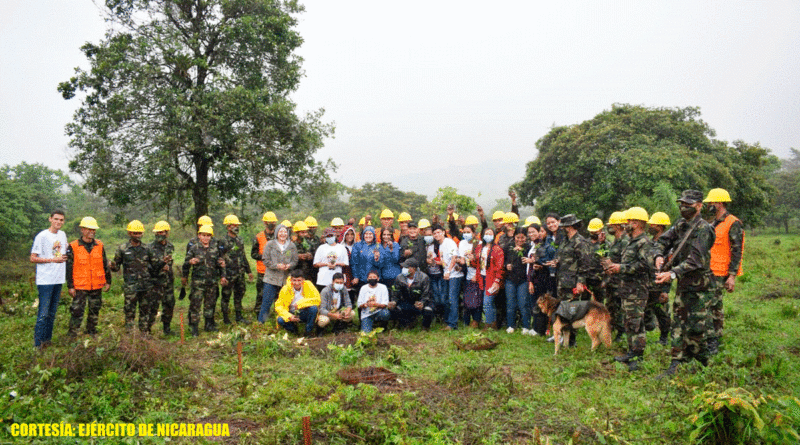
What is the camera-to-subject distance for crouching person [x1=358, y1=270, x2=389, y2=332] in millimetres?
8109

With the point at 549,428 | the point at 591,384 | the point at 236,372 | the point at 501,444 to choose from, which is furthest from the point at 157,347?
the point at 591,384

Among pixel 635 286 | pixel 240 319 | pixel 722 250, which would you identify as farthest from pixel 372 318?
pixel 722 250

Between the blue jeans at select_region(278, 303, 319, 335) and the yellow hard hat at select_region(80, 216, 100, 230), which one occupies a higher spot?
the yellow hard hat at select_region(80, 216, 100, 230)

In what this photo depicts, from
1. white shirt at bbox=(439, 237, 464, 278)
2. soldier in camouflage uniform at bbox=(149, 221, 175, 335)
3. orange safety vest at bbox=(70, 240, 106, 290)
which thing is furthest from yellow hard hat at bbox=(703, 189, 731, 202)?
orange safety vest at bbox=(70, 240, 106, 290)

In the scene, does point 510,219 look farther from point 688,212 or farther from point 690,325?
point 690,325

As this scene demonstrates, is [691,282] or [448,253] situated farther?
[448,253]

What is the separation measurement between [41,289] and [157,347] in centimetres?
274

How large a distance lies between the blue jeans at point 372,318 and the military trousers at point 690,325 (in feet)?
14.9

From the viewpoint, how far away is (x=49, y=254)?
667cm

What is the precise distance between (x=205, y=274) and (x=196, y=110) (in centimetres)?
611

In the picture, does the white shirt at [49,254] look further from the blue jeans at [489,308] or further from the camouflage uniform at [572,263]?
the camouflage uniform at [572,263]

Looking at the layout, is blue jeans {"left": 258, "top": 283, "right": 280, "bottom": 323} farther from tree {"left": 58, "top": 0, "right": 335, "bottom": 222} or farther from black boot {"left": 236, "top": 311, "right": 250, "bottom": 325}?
tree {"left": 58, "top": 0, "right": 335, "bottom": 222}

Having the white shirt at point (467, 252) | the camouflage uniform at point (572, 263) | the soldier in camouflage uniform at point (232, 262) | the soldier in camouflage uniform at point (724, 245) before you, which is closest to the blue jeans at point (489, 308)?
the white shirt at point (467, 252)

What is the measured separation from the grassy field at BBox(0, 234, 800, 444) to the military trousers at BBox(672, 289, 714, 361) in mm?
190
